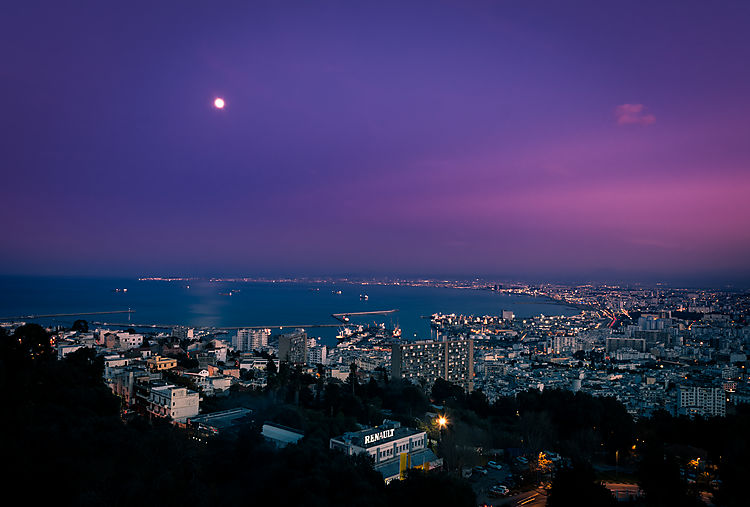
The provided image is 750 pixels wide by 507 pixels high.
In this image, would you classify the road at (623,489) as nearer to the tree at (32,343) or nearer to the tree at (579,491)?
the tree at (579,491)

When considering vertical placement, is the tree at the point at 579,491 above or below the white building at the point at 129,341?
above

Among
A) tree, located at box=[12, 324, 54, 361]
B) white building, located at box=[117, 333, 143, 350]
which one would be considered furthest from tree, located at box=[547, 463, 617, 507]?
white building, located at box=[117, 333, 143, 350]

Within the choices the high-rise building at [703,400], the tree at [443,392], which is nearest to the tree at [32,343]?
the tree at [443,392]

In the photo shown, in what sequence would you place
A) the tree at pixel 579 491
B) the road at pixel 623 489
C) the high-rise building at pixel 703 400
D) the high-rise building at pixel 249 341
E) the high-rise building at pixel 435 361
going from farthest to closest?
the high-rise building at pixel 249 341, the high-rise building at pixel 435 361, the high-rise building at pixel 703 400, the road at pixel 623 489, the tree at pixel 579 491

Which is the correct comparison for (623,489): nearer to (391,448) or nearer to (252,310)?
(391,448)

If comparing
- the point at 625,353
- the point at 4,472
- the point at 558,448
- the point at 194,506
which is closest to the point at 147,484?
the point at 194,506

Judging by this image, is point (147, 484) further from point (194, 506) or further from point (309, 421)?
point (309, 421)

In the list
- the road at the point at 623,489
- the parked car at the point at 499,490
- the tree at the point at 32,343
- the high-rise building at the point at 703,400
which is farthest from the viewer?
the high-rise building at the point at 703,400

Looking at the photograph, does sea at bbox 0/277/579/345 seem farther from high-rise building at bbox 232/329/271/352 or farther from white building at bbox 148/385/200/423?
white building at bbox 148/385/200/423

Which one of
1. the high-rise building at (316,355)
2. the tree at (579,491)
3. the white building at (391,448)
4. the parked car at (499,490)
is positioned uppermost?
the tree at (579,491)
